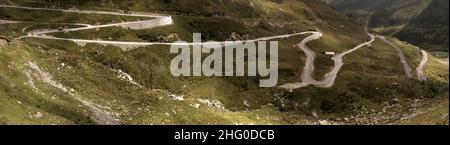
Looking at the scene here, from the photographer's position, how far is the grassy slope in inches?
3192

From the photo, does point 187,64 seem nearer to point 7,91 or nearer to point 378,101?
point 378,101

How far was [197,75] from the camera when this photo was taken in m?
141

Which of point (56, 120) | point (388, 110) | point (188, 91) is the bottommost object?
point (388, 110)

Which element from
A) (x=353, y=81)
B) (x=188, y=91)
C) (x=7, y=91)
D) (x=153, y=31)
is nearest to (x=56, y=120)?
(x=7, y=91)
